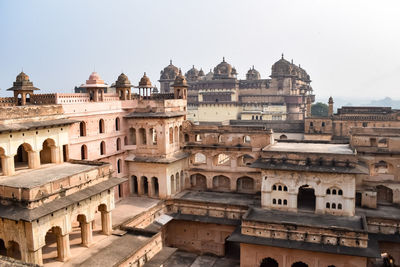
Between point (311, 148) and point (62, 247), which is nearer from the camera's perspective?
point (62, 247)

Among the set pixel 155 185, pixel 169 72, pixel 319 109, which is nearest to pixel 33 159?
pixel 155 185

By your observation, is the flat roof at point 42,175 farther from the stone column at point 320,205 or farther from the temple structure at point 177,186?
the stone column at point 320,205

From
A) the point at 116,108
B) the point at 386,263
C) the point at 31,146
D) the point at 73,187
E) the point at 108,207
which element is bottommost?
the point at 386,263

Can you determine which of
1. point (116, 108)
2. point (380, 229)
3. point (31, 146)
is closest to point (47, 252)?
point (31, 146)

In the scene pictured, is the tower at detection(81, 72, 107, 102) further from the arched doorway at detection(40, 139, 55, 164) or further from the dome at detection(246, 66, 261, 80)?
the dome at detection(246, 66, 261, 80)

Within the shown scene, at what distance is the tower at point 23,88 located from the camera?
81.7ft

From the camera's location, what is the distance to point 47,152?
2316cm

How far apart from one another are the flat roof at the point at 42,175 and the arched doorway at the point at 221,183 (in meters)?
13.7

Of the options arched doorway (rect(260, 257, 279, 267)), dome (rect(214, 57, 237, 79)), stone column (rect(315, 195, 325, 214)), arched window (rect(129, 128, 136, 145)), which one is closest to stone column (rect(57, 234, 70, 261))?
arched window (rect(129, 128, 136, 145))

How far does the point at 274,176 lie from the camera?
87.4 feet

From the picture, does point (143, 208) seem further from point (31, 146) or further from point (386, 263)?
point (386, 263)

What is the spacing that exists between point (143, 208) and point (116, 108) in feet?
26.9

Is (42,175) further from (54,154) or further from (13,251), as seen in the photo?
(13,251)

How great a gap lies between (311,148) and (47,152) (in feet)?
63.5
